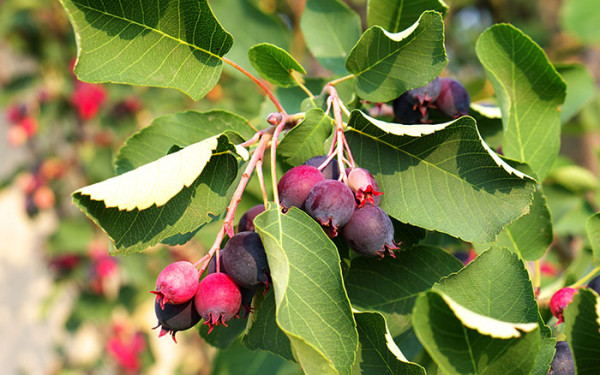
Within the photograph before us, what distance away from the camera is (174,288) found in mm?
602

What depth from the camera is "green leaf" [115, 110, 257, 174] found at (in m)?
0.84

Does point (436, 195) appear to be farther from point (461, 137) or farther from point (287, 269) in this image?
point (287, 269)

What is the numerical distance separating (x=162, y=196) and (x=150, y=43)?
0.25 metres

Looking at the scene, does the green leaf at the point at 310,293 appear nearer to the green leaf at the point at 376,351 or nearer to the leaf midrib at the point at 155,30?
the green leaf at the point at 376,351

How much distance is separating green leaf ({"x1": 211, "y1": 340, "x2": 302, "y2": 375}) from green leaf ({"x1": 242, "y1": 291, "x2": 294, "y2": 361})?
2.23 feet

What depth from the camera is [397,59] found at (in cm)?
73

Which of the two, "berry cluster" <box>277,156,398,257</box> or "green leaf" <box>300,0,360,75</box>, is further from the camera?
"green leaf" <box>300,0,360,75</box>

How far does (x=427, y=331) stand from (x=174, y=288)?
295mm

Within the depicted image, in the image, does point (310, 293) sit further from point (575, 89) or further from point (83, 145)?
point (83, 145)

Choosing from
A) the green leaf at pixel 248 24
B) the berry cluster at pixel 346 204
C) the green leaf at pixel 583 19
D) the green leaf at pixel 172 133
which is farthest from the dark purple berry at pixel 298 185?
the green leaf at pixel 583 19

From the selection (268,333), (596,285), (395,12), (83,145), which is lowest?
(83,145)

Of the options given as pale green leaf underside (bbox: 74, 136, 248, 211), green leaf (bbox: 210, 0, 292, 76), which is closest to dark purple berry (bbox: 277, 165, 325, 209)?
pale green leaf underside (bbox: 74, 136, 248, 211)

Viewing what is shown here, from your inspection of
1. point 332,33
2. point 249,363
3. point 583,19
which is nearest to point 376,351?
point 332,33

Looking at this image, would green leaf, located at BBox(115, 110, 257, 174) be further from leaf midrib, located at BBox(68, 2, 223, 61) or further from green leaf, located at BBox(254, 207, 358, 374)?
green leaf, located at BBox(254, 207, 358, 374)
